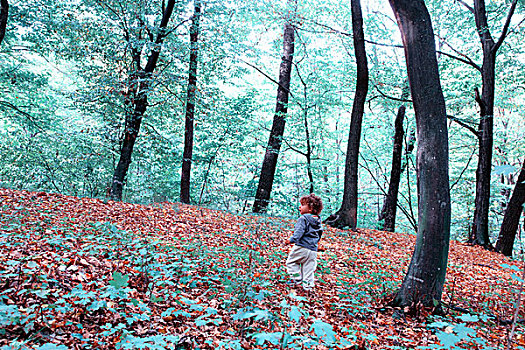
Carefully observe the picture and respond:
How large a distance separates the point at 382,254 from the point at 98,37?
9772 millimetres

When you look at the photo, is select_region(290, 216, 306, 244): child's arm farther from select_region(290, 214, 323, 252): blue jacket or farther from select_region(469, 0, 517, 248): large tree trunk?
select_region(469, 0, 517, 248): large tree trunk

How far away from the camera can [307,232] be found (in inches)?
180

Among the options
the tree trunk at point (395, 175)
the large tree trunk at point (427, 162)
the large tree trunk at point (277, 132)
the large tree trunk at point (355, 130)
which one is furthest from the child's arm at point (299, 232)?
the tree trunk at point (395, 175)

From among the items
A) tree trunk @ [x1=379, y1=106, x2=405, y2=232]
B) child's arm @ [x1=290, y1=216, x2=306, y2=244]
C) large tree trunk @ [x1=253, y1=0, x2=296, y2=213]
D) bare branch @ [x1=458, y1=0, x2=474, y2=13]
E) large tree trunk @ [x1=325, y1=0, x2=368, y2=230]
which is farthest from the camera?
tree trunk @ [x1=379, y1=106, x2=405, y2=232]

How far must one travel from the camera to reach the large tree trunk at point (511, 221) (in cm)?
952

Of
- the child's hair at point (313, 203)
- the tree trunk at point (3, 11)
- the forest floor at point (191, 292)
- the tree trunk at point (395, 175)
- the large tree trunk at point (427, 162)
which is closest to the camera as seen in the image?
the forest floor at point (191, 292)

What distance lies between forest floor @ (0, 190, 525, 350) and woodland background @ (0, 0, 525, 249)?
4.00 metres

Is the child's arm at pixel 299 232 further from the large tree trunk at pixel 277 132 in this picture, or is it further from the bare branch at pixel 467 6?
the bare branch at pixel 467 6

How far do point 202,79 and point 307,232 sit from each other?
9065 millimetres

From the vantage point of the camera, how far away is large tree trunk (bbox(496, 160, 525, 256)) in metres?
9.52

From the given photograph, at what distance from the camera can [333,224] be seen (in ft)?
32.0

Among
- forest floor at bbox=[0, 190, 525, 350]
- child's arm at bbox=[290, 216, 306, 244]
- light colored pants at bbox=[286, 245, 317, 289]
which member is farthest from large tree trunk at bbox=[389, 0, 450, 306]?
child's arm at bbox=[290, 216, 306, 244]

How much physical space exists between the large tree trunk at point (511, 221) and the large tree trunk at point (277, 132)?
23.8ft

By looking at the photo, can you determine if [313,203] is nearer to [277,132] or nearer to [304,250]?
[304,250]
